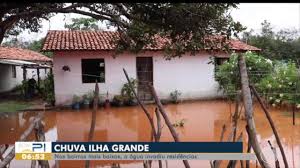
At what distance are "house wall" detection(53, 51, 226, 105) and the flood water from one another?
3.17ft

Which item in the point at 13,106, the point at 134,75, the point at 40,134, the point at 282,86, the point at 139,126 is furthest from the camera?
the point at 134,75

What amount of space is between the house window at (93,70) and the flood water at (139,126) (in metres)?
1.39

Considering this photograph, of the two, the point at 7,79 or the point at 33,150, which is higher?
the point at 33,150

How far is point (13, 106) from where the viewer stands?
1403 centimetres

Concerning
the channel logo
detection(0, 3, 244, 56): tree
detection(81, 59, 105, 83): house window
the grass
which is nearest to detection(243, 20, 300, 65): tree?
detection(81, 59, 105, 83): house window

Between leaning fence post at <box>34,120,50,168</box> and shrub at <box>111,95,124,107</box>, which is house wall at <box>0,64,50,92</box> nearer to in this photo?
shrub at <box>111,95,124,107</box>

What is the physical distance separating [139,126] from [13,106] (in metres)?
6.03

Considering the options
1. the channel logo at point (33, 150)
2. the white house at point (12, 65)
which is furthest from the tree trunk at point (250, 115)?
the white house at point (12, 65)

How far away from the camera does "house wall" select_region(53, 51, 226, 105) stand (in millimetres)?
13852

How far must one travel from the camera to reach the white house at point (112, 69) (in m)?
13.8

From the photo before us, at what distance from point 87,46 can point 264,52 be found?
7824 mm

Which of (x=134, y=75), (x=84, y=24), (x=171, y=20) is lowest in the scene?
(x=134, y=75)

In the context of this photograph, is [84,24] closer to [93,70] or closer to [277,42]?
[93,70]

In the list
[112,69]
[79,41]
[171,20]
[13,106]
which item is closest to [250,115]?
[171,20]
